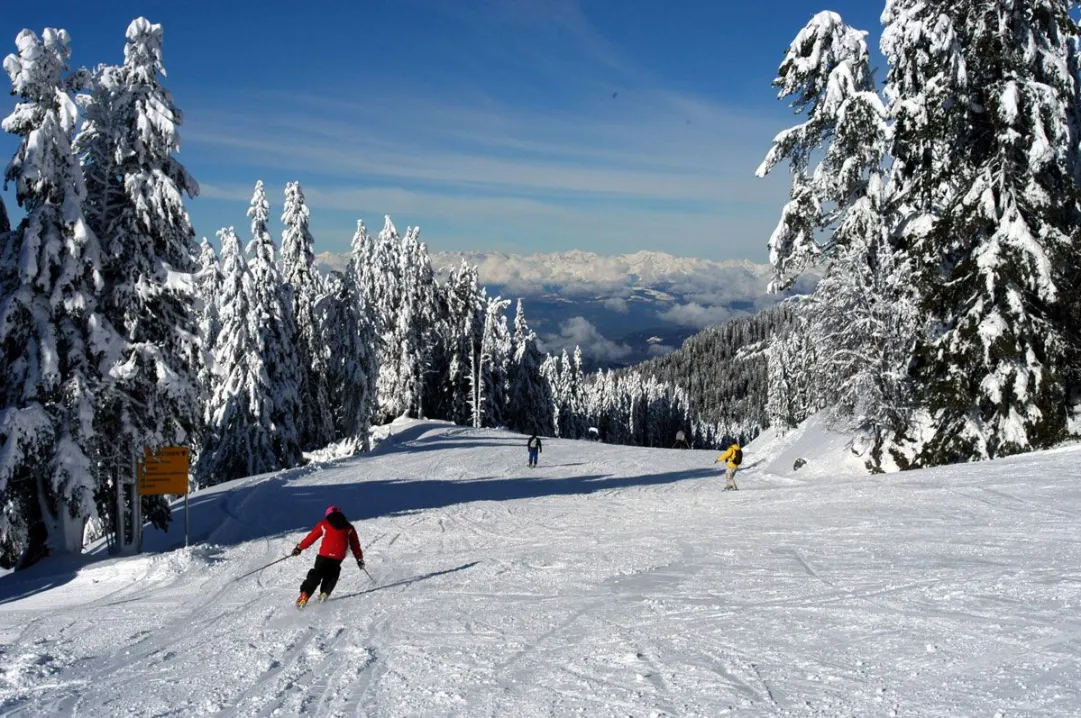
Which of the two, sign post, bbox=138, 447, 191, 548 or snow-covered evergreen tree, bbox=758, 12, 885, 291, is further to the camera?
snow-covered evergreen tree, bbox=758, 12, 885, 291

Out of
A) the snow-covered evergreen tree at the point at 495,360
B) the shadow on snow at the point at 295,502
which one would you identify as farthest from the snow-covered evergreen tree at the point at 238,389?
the snow-covered evergreen tree at the point at 495,360

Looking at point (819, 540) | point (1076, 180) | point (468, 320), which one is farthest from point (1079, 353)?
point (468, 320)

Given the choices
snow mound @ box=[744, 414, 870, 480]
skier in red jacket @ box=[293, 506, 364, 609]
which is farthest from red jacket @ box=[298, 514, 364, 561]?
snow mound @ box=[744, 414, 870, 480]

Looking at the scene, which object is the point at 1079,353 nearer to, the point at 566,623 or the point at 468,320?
the point at 566,623

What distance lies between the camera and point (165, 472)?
667 inches

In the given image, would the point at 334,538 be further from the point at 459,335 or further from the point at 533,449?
the point at 459,335

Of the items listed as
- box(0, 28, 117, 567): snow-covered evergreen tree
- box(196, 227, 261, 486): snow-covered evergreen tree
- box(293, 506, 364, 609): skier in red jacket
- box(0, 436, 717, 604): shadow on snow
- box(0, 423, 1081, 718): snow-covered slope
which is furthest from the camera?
box(196, 227, 261, 486): snow-covered evergreen tree

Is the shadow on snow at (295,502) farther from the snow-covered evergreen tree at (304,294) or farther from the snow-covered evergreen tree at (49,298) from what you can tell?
the snow-covered evergreen tree at (304,294)

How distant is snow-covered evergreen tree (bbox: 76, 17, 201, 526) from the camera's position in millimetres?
16906

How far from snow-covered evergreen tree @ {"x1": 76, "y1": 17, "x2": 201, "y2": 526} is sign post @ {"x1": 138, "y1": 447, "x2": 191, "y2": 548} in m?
0.38

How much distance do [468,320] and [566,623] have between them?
163 ft

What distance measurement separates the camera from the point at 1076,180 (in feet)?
74.3

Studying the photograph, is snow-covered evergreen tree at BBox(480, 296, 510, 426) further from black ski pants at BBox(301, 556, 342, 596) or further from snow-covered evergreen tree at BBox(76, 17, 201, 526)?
black ski pants at BBox(301, 556, 342, 596)

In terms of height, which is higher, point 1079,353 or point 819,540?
point 1079,353
